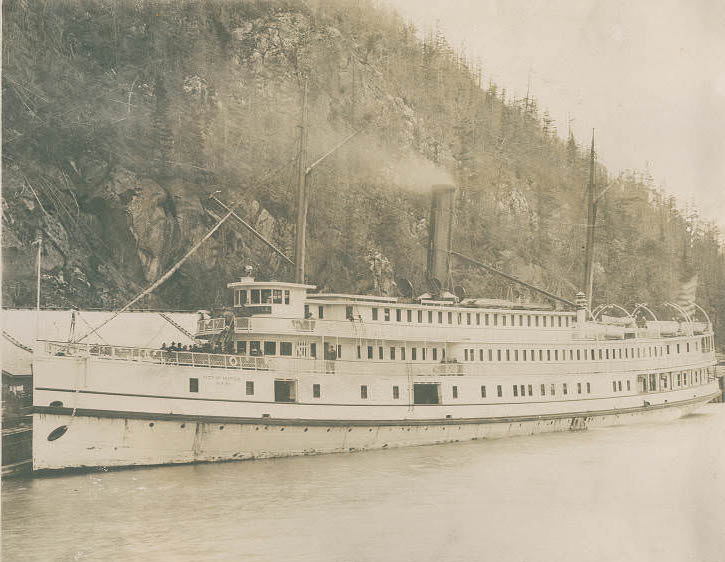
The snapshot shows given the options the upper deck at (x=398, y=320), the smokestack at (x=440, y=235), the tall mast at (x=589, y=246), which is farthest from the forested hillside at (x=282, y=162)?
the upper deck at (x=398, y=320)

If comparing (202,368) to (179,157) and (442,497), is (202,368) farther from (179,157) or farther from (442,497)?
(179,157)

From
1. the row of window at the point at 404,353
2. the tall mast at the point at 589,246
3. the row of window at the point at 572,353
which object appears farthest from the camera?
the tall mast at the point at 589,246

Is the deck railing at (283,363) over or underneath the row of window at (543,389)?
over

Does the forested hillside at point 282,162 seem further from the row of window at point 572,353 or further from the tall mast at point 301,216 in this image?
the tall mast at point 301,216

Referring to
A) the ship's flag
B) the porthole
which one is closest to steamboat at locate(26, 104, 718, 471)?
the porthole

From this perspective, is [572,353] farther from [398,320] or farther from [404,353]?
[398,320]

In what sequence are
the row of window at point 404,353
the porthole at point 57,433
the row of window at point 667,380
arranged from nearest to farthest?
the porthole at point 57,433
the row of window at point 404,353
the row of window at point 667,380
